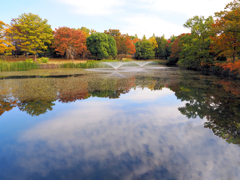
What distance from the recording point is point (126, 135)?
496 cm

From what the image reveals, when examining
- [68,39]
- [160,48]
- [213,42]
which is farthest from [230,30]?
[160,48]

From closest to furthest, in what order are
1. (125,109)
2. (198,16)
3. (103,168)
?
(103,168) < (125,109) < (198,16)

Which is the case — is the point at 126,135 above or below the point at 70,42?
below

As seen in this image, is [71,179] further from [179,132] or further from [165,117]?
[165,117]

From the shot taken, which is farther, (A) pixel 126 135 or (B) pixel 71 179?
(A) pixel 126 135

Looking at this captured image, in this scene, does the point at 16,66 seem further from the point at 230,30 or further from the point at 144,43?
the point at 144,43

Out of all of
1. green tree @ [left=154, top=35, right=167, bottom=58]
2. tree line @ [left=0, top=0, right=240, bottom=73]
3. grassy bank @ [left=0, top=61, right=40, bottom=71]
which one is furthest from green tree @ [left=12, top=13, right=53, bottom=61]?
green tree @ [left=154, top=35, right=167, bottom=58]

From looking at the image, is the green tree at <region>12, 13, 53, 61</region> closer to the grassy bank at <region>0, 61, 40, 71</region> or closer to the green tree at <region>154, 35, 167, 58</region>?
the grassy bank at <region>0, 61, 40, 71</region>

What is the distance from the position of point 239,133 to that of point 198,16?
33.3m

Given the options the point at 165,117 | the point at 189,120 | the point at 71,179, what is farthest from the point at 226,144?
the point at 71,179

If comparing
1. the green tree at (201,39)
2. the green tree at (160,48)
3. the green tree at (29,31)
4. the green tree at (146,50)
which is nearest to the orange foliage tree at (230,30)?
the green tree at (201,39)

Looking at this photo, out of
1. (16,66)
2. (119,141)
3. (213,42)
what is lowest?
(119,141)

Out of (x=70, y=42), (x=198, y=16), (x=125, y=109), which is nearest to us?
(x=125, y=109)

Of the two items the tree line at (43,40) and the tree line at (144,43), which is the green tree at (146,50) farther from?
the tree line at (43,40)
